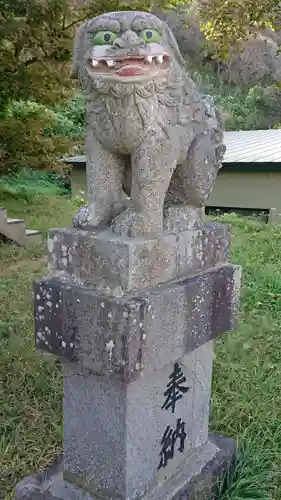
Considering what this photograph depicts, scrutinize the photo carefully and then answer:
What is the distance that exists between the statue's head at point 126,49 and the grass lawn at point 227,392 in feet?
5.48

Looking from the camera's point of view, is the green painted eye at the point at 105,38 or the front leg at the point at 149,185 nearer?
the green painted eye at the point at 105,38

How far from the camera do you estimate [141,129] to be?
1555 mm

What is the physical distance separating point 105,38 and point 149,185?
18.4 inches

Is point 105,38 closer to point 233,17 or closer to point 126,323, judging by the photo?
point 126,323

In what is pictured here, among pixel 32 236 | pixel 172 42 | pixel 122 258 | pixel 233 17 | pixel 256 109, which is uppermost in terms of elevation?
pixel 256 109

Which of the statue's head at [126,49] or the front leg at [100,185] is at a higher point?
the statue's head at [126,49]

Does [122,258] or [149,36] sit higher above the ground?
[149,36]

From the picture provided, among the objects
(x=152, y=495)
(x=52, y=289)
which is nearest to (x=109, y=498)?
(x=152, y=495)

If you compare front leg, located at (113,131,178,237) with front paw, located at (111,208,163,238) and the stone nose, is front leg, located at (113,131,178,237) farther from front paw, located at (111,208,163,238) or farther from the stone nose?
the stone nose

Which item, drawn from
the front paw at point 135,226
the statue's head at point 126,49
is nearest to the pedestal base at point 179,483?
the front paw at point 135,226

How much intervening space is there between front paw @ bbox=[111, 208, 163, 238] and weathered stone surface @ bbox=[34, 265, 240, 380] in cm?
19

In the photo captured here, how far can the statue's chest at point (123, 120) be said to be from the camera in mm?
1512

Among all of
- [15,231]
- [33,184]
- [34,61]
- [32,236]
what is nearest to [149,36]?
[34,61]

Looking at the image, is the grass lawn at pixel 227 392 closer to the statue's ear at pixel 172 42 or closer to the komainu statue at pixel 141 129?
the komainu statue at pixel 141 129
